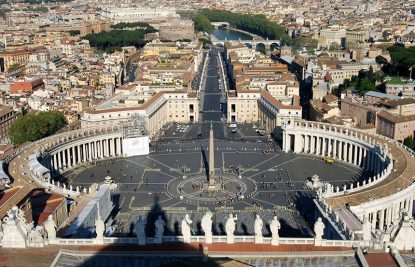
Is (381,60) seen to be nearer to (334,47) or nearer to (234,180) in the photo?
(334,47)

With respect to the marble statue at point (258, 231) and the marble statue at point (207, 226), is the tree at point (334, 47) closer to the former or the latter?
the marble statue at point (258, 231)

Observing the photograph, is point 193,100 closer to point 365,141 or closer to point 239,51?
point 365,141

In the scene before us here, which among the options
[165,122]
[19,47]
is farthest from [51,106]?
[19,47]

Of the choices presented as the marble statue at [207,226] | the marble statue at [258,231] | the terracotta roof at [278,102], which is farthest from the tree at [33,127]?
the marble statue at [258,231]

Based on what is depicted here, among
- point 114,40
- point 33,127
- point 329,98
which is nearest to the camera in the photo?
point 33,127

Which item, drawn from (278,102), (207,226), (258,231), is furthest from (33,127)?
(258,231)

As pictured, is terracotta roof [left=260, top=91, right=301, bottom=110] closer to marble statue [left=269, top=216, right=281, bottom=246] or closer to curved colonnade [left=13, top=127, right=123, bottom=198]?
curved colonnade [left=13, top=127, right=123, bottom=198]

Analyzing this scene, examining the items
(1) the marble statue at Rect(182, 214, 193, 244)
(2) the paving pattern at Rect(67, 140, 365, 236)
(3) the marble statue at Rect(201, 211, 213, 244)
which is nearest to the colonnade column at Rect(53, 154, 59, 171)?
(2) the paving pattern at Rect(67, 140, 365, 236)
